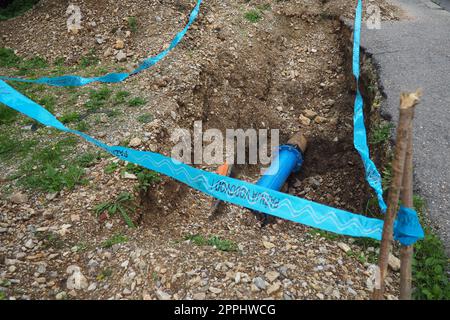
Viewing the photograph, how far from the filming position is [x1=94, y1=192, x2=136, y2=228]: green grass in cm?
314

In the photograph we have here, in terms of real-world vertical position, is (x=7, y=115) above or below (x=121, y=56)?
below

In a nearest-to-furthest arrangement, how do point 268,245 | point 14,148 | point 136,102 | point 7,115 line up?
point 268,245
point 14,148
point 136,102
point 7,115

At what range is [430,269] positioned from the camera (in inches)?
105

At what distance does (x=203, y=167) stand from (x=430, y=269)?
2.49 metres

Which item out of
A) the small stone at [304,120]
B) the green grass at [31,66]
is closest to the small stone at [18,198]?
the green grass at [31,66]

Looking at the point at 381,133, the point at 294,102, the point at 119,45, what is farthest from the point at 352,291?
the point at 119,45

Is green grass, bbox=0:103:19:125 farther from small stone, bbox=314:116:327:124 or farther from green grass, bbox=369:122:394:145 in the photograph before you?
green grass, bbox=369:122:394:145

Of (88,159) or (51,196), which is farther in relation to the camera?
(88,159)

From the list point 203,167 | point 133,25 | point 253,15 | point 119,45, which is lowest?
point 203,167

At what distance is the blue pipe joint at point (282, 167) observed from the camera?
3.98 meters

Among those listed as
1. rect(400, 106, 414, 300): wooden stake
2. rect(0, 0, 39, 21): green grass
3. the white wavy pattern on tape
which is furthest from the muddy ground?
the white wavy pattern on tape

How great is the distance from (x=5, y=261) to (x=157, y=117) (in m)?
2.11

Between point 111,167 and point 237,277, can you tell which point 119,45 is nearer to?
point 111,167

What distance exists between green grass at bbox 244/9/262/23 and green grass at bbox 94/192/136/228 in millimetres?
4099
